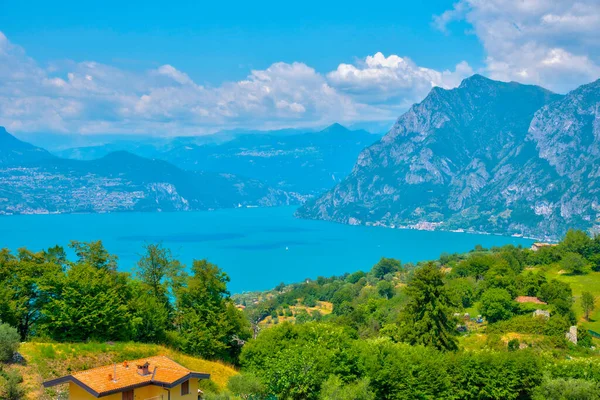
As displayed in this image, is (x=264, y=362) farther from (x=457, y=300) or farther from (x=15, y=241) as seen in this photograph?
(x=15, y=241)

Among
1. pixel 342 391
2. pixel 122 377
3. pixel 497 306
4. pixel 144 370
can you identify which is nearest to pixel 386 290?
pixel 497 306

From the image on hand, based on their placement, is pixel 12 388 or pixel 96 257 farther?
pixel 96 257

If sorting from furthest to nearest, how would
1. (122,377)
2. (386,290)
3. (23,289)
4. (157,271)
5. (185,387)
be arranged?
(386,290)
(157,271)
(23,289)
(185,387)
(122,377)

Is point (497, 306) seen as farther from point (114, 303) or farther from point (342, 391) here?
point (114, 303)

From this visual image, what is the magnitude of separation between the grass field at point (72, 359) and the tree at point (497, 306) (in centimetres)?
3412

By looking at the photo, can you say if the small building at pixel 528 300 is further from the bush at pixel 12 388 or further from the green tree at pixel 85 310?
the bush at pixel 12 388

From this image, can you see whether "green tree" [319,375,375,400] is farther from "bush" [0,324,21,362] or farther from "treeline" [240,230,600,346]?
"treeline" [240,230,600,346]

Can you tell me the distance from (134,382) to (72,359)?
22.5 ft

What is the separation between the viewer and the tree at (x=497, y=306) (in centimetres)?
5259

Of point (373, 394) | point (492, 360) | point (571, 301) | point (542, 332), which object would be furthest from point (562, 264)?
point (373, 394)

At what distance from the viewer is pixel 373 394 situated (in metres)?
22.3

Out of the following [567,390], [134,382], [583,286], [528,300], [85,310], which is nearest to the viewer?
[134,382]

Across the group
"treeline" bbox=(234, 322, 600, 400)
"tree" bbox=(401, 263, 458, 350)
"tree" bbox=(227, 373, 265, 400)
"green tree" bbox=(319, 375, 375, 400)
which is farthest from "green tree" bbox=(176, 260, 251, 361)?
"tree" bbox=(401, 263, 458, 350)

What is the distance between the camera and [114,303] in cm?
2700
